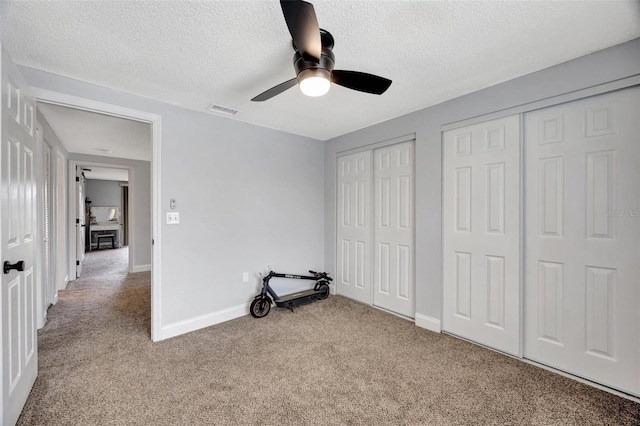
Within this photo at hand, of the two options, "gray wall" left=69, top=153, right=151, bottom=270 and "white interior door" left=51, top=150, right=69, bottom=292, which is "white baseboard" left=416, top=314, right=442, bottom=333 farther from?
"gray wall" left=69, top=153, right=151, bottom=270

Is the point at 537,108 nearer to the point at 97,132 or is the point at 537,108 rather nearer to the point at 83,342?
the point at 83,342

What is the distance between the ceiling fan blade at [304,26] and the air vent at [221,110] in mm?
1658

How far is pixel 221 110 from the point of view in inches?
115

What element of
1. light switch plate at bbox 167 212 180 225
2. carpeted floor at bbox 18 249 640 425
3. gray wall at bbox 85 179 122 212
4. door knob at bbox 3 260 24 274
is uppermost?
gray wall at bbox 85 179 122 212

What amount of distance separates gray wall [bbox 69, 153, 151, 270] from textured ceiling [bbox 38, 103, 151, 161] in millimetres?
378

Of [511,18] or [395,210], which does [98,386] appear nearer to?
[395,210]

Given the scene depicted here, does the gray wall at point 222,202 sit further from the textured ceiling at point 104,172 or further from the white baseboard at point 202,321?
the textured ceiling at point 104,172

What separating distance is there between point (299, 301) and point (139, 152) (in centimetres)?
415

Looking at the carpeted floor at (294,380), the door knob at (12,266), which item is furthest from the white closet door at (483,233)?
the door knob at (12,266)

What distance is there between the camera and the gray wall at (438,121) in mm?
1876

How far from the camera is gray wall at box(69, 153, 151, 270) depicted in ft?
18.2

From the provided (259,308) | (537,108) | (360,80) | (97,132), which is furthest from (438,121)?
(97,132)

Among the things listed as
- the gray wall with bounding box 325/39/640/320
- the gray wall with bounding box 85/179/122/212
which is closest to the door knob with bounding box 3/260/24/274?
the gray wall with bounding box 325/39/640/320

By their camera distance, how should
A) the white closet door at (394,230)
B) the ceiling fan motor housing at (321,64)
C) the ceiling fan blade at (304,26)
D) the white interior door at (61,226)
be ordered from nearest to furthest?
the ceiling fan blade at (304,26), the ceiling fan motor housing at (321,64), the white closet door at (394,230), the white interior door at (61,226)
